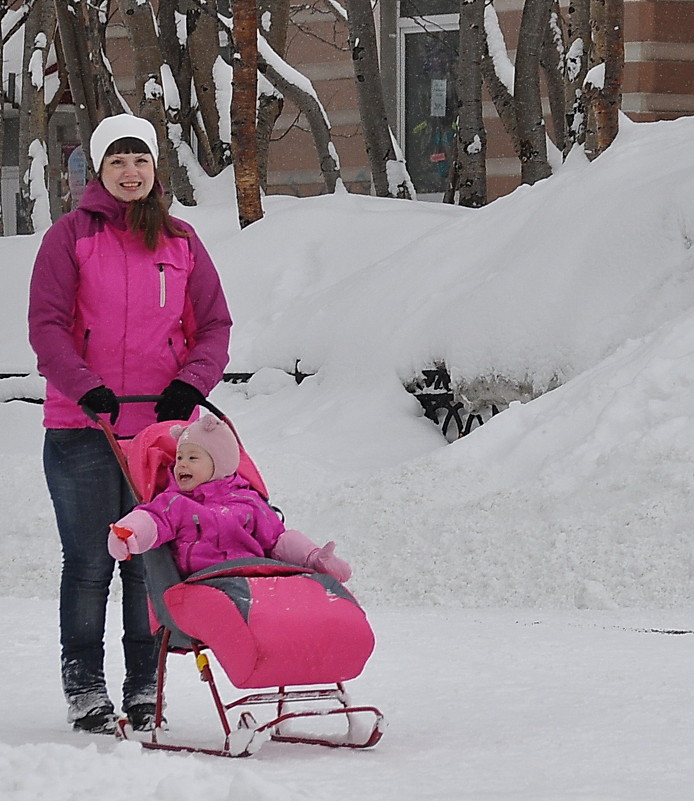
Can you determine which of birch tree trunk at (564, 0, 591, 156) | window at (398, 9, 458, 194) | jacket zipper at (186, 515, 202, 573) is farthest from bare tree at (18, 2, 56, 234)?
jacket zipper at (186, 515, 202, 573)

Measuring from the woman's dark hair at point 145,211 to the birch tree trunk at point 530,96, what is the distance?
28.7ft

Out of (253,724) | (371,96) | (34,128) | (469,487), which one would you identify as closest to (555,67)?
(371,96)

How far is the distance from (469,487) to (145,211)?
3.12 m

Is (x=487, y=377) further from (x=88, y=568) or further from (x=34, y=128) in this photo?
(x=34, y=128)

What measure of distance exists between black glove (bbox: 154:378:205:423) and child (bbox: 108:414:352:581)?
3.4 inches

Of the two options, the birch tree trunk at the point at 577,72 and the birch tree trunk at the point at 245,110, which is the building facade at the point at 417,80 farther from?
the birch tree trunk at the point at 245,110

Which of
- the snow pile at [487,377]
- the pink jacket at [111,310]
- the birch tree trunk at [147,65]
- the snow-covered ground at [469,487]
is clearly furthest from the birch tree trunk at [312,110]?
the pink jacket at [111,310]

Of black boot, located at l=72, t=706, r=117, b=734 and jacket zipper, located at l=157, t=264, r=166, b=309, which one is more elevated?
jacket zipper, located at l=157, t=264, r=166, b=309

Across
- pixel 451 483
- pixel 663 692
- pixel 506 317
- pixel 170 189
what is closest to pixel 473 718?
pixel 663 692

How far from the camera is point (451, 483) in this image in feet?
22.7

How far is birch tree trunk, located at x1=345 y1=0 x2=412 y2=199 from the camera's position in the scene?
13.2 meters

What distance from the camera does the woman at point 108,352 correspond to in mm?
4051

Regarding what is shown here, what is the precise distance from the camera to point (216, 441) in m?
3.91

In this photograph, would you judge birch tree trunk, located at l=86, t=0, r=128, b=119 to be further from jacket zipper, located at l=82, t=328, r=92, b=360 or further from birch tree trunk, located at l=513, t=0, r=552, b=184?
jacket zipper, located at l=82, t=328, r=92, b=360
